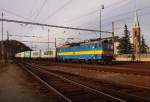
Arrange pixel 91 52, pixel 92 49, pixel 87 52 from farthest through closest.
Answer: pixel 87 52
pixel 91 52
pixel 92 49

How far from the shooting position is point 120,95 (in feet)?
36.5

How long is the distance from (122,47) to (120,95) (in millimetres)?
74648

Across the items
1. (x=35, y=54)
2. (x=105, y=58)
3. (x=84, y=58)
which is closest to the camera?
(x=105, y=58)

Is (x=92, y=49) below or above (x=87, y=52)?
above

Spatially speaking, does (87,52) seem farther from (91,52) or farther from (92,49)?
(92,49)

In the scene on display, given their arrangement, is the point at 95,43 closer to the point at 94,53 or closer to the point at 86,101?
the point at 94,53

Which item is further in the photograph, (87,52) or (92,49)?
(87,52)

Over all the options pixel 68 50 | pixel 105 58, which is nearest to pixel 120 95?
pixel 105 58

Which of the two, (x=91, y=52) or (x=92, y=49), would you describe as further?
(x=91, y=52)

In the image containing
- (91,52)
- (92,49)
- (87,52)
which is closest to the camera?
(92,49)

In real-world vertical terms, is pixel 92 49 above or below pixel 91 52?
above

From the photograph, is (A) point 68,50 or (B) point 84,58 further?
(A) point 68,50

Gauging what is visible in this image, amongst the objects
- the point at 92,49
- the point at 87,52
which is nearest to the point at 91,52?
the point at 92,49

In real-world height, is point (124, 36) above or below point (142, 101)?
above
